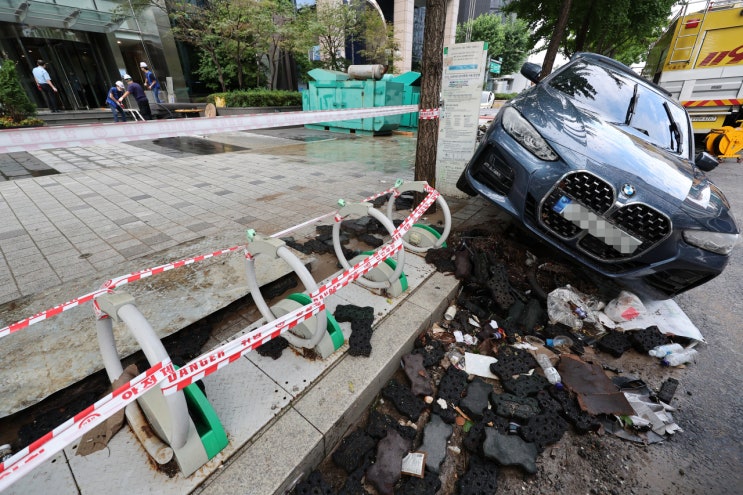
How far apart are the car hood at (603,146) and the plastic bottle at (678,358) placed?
127cm

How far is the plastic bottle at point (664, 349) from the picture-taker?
2.67 metres

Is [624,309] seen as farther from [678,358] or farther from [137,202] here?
[137,202]

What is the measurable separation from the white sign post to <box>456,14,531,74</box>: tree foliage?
36.0 m

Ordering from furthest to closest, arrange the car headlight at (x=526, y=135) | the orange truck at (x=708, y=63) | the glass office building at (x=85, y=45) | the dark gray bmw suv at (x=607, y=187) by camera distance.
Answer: the glass office building at (x=85, y=45)
the orange truck at (x=708, y=63)
the car headlight at (x=526, y=135)
the dark gray bmw suv at (x=607, y=187)

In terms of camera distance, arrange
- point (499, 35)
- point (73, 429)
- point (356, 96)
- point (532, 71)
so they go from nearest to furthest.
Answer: point (73, 429), point (532, 71), point (356, 96), point (499, 35)

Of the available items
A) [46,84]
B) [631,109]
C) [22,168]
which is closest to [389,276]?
[631,109]

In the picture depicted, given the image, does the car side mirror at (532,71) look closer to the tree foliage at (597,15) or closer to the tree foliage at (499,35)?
the tree foliage at (597,15)

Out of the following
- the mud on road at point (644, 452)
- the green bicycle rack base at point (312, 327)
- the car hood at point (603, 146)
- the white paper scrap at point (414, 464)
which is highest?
the car hood at point (603, 146)

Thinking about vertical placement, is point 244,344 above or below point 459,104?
below

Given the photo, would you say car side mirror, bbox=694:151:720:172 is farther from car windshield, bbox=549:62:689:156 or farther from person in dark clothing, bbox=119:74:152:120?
person in dark clothing, bbox=119:74:152:120

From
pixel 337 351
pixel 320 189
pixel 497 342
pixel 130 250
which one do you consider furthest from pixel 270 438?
pixel 320 189

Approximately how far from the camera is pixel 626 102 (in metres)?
3.58

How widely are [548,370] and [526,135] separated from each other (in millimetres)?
2115

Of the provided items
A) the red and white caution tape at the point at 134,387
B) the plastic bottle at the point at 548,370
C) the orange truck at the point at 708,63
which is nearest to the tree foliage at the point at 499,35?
the orange truck at the point at 708,63
